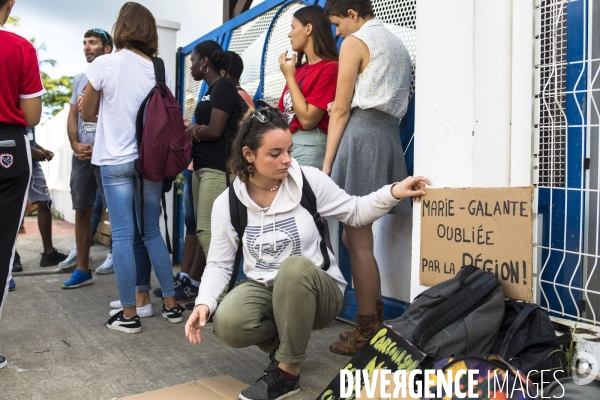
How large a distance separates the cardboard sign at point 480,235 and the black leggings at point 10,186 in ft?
6.69

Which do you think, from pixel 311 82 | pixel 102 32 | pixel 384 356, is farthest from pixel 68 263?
pixel 384 356

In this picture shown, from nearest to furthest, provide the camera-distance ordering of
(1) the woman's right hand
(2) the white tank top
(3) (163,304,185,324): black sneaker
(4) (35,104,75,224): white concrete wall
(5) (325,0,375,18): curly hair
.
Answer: (1) the woman's right hand < (2) the white tank top < (5) (325,0,375,18): curly hair < (3) (163,304,185,324): black sneaker < (4) (35,104,75,224): white concrete wall

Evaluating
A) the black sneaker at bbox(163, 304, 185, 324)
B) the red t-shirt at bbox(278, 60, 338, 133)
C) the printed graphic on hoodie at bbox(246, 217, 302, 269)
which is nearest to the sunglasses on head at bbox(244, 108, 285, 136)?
the printed graphic on hoodie at bbox(246, 217, 302, 269)

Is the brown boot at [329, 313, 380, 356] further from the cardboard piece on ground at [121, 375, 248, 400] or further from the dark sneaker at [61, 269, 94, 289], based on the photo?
the dark sneaker at [61, 269, 94, 289]

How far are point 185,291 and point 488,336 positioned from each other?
114 inches

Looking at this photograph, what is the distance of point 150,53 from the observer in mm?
3742

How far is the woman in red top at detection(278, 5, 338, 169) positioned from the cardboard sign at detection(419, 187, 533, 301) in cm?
105

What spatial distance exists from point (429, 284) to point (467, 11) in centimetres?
117

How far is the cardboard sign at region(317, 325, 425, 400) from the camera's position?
206 cm

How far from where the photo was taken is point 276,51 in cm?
455

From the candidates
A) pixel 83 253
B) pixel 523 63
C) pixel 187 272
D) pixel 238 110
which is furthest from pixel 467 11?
pixel 83 253

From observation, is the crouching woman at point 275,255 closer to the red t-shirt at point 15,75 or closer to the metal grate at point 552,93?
the metal grate at point 552,93

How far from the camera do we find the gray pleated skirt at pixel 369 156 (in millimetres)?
3057

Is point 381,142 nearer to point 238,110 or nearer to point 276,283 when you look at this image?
point 276,283
